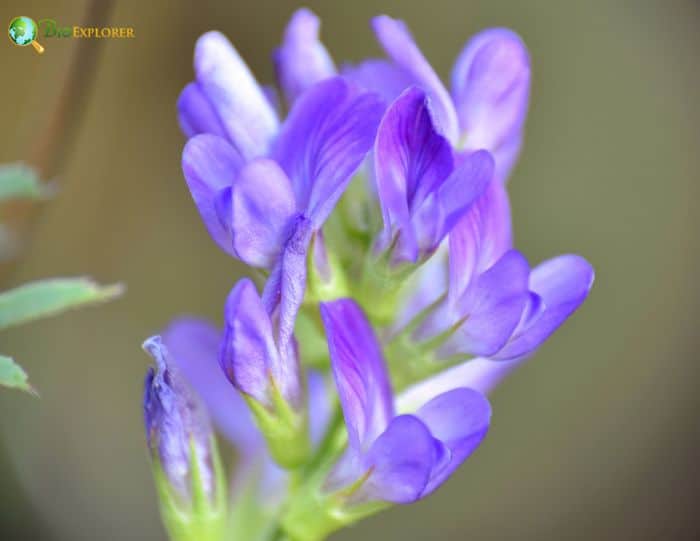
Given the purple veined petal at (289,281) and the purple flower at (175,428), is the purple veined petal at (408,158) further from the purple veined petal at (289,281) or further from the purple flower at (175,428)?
the purple flower at (175,428)

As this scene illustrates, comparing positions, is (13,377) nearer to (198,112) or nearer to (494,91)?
(198,112)

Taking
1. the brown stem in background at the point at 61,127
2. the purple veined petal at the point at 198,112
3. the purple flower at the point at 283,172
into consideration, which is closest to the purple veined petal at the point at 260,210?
the purple flower at the point at 283,172

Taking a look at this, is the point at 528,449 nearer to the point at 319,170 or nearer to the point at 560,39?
the point at 560,39

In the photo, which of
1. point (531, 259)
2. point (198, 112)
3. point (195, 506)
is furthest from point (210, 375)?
point (531, 259)

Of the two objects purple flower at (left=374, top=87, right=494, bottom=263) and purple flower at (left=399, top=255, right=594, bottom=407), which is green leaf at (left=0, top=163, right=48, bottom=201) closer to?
purple flower at (left=374, top=87, right=494, bottom=263)

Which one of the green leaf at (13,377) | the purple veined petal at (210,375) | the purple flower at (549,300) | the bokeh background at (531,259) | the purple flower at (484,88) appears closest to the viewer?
the green leaf at (13,377)

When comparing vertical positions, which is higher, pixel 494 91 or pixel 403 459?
pixel 494 91

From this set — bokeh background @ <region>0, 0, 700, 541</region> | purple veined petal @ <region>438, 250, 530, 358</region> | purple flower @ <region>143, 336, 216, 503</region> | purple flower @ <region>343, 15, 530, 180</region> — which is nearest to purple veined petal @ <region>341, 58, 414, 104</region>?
purple flower @ <region>343, 15, 530, 180</region>
